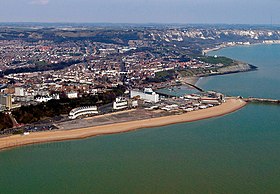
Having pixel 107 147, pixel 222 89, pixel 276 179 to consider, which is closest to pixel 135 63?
pixel 222 89

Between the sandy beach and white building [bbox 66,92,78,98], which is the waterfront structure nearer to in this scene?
the sandy beach

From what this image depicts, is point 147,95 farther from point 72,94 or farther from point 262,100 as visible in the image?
point 262,100

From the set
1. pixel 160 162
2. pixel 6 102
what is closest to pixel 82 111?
pixel 6 102

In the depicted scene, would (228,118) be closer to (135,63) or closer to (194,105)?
(194,105)

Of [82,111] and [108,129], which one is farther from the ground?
[82,111]

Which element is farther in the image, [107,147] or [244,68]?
[244,68]

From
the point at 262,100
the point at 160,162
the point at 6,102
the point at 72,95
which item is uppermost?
the point at 6,102
